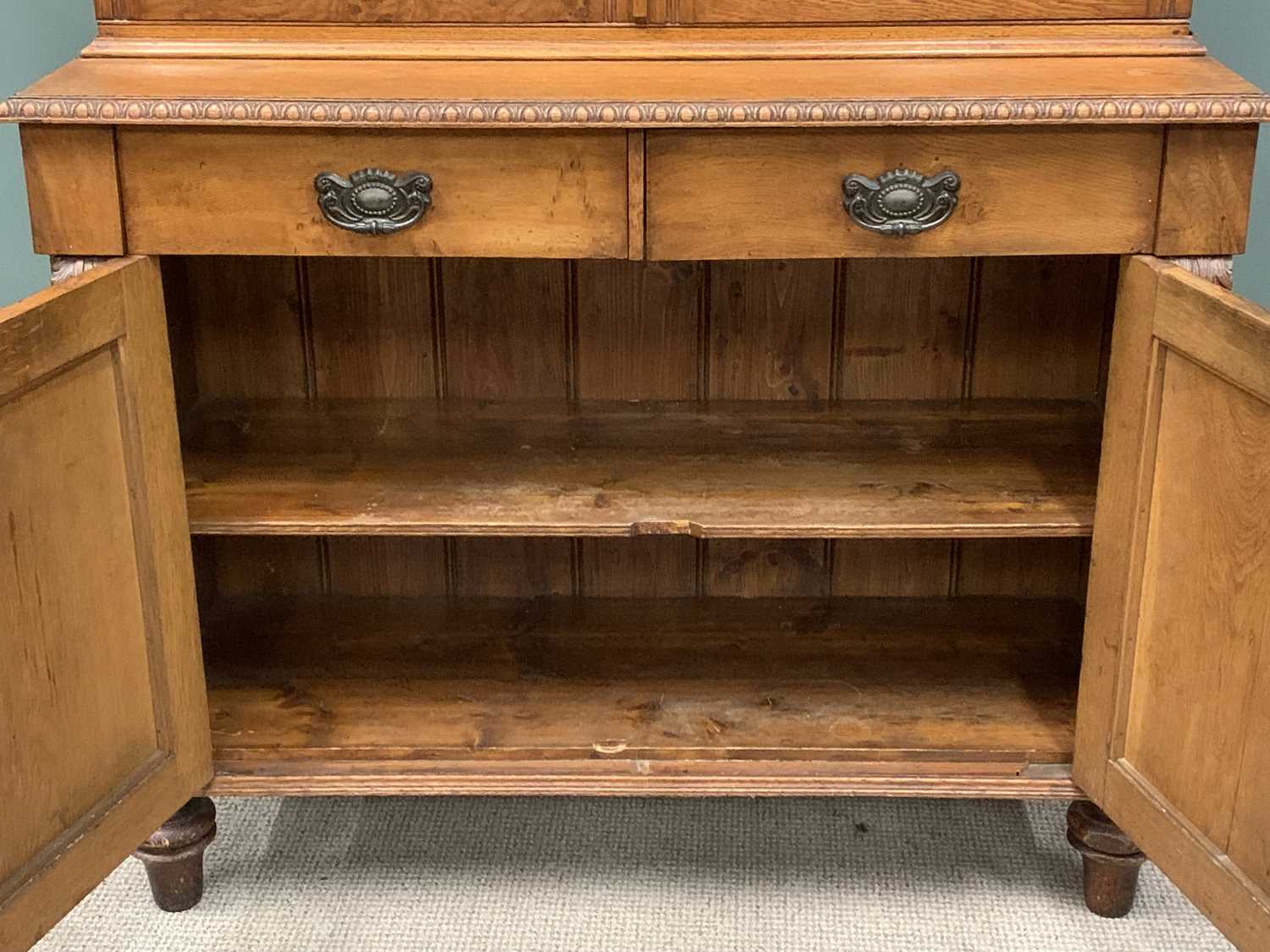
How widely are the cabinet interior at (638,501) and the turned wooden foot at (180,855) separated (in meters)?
0.10

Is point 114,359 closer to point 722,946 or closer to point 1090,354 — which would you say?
point 722,946

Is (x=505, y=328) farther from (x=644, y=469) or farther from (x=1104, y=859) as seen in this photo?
(x=1104, y=859)

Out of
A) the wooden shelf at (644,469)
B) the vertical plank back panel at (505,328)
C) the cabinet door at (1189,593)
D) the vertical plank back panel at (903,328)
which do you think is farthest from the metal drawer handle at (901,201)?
the vertical plank back panel at (505,328)

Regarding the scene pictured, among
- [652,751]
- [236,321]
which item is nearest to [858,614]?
[652,751]

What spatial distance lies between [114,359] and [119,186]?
18cm

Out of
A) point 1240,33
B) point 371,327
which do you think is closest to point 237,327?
point 371,327

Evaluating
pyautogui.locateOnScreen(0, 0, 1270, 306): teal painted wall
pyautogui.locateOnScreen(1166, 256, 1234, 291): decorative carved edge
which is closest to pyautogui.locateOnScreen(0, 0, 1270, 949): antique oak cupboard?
pyautogui.locateOnScreen(1166, 256, 1234, 291): decorative carved edge

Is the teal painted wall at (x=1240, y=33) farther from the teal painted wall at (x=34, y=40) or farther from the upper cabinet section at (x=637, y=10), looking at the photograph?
the teal painted wall at (x=34, y=40)

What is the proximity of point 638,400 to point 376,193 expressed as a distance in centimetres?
61

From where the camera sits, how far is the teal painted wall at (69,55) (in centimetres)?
192

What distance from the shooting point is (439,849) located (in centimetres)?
190

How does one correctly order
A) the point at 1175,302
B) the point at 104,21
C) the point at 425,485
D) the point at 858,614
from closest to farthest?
the point at 1175,302 → the point at 104,21 → the point at 425,485 → the point at 858,614

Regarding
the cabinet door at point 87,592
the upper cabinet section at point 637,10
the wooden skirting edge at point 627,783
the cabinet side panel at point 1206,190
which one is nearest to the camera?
the cabinet door at point 87,592

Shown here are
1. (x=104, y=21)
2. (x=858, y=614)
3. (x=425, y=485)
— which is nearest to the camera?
(x=104, y=21)
